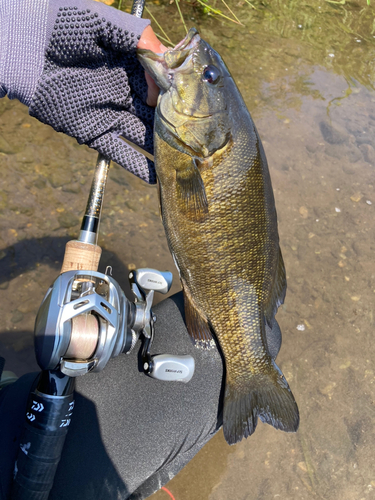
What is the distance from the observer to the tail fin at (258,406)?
5.74 feet

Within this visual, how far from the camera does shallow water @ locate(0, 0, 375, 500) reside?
237cm

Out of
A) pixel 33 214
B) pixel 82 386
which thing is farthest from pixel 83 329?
pixel 33 214

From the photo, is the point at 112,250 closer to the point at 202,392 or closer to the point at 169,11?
the point at 202,392

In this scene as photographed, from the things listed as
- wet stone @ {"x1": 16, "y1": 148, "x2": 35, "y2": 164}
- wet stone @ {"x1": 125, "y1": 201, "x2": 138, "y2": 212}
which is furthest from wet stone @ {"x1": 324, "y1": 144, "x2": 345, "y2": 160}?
wet stone @ {"x1": 16, "y1": 148, "x2": 35, "y2": 164}

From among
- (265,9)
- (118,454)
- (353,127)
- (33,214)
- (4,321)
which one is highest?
(265,9)

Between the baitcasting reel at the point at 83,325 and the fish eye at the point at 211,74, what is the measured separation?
1053mm

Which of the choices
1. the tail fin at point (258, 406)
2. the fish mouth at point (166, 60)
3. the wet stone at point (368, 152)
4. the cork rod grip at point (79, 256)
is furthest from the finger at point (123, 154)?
the wet stone at point (368, 152)

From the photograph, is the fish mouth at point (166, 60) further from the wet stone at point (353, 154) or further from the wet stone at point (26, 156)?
the wet stone at point (353, 154)

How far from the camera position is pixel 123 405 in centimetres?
170

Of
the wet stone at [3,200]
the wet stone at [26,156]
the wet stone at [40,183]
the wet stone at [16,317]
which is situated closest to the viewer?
the wet stone at [16,317]

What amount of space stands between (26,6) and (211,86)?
33.2 inches

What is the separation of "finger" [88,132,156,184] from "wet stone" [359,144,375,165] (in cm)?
310

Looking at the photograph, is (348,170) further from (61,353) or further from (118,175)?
(61,353)

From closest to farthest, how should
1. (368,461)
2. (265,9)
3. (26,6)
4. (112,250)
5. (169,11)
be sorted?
1. (26,6)
2. (368,461)
3. (112,250)
4. (169,11)
5. (265,9)
